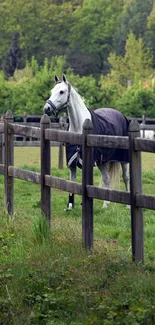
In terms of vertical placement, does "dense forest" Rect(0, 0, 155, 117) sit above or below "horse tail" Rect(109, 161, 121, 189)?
above

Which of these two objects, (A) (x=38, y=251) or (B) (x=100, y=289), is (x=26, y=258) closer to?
(A) (x=38, y=251)

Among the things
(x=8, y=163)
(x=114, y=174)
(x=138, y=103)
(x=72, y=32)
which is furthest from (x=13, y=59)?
(x=8, y=163)

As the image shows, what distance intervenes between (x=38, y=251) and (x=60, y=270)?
963mm

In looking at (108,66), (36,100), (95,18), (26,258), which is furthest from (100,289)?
(95,18)

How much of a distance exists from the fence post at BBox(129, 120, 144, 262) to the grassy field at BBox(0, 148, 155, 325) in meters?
0.16

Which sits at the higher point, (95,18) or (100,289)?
(95,18)

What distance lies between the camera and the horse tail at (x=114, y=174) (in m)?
14.4

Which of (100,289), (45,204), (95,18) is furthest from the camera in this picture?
(95,18)

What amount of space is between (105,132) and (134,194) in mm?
5539

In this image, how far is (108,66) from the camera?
310ft

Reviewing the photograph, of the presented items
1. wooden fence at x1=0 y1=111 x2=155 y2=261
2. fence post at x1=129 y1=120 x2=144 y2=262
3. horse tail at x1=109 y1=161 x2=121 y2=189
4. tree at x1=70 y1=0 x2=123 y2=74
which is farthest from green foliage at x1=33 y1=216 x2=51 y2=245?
tree at x1=70 y1=0 x2=123 y2=74

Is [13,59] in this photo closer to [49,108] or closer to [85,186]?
[49,108]

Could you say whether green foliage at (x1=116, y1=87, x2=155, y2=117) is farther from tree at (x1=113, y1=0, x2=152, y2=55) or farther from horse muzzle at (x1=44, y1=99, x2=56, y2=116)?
tree at (x1=113, y1=0, x2=152, y2=55)

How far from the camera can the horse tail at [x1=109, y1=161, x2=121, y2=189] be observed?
14.4m
